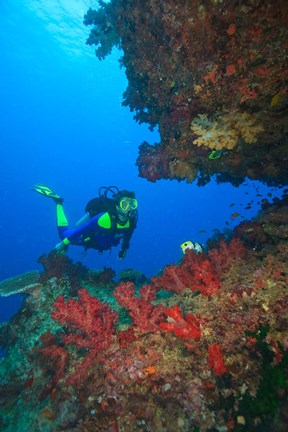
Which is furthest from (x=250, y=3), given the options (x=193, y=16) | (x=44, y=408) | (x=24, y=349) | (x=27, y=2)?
(x=27, y=2)

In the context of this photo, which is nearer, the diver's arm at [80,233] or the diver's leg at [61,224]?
the diver's arm at [80,233]

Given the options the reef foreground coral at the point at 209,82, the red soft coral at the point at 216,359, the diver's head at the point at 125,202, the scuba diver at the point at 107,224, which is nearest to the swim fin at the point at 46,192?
the scuba diver at the point at 107,224

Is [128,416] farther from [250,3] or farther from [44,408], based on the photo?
[250,3]

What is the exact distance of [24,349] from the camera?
5.95 metres

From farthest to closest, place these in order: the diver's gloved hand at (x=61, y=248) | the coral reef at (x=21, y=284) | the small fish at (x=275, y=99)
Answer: the diver's gloved hand at (x=61, y=248) < the coral reef at (x=21, y=284) < the small fish at (x=275, y=99)

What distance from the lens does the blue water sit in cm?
4772

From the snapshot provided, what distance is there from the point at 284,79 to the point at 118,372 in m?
5.15

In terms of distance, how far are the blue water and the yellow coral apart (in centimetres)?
2252

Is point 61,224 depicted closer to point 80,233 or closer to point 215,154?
point 80,233

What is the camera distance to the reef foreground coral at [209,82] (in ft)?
13.4

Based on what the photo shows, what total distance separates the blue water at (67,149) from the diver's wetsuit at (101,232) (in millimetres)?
21100

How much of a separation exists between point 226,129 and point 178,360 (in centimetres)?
415

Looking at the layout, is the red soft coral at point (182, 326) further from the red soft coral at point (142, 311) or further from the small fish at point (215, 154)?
the small fish at point (215, 154)

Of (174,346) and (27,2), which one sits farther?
(27,2)
